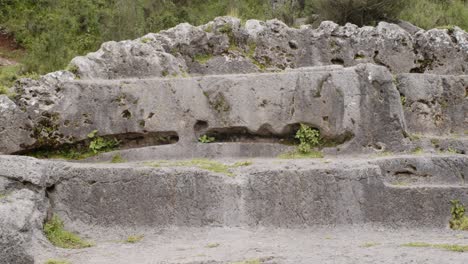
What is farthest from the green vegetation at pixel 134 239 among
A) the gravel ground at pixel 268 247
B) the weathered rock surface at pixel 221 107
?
the weathered rock surface at pixel 221 107

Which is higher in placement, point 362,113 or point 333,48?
point 333,48

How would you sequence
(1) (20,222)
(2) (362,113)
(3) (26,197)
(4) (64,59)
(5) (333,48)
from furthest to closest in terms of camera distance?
(4) (64,59), (5) (333,48), (2) (362,113), (3) (26,197), (1) (20,222)

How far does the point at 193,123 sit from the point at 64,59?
9.32 metres

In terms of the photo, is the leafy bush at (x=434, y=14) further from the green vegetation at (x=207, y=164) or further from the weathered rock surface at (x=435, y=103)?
the green vegetation at (x=207, y=164)

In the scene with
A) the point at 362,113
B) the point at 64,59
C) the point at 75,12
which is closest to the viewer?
the point at 362,113

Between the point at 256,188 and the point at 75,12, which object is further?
the point at 75,12

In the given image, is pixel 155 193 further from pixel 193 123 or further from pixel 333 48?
pixel 333 48

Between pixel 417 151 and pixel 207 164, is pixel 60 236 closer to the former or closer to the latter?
pixel 207 164

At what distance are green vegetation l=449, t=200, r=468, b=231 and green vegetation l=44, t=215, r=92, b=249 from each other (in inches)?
211

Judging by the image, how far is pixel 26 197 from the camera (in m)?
8.74

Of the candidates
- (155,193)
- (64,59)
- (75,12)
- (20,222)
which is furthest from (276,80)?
(75,12)

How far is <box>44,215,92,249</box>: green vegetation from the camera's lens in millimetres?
8797

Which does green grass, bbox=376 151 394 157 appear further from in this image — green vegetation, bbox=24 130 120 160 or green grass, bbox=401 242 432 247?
green vegetation, bbox=24 130 120 160

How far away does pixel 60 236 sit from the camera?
900cm
